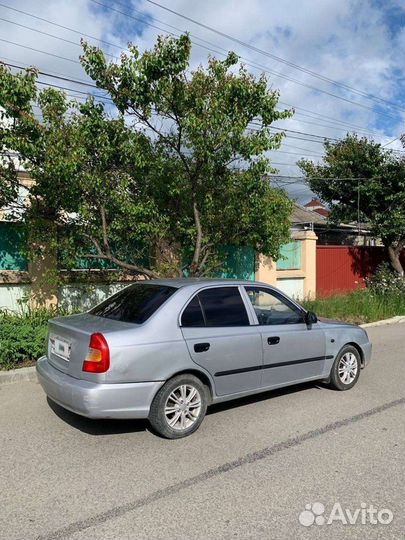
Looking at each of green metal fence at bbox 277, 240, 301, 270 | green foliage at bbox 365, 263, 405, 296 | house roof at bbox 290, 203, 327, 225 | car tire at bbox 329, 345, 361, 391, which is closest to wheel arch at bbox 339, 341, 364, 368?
car tire at bbox 329, 345, 361, 391

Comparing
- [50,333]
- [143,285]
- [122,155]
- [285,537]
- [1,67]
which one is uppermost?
[1,67]

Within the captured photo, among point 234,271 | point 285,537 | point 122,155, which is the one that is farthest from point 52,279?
point 285,537

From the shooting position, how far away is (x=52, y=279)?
8.69 m

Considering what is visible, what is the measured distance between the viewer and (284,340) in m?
5.48

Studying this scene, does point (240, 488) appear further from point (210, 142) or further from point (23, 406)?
point (210, 142)

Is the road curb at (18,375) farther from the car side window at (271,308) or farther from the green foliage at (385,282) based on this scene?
the green foliage at (385,282)

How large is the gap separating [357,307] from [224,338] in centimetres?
903

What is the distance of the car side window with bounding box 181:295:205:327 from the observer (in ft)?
15.9

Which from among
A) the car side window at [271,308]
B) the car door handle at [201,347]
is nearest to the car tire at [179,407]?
the car door handle at [201,347]

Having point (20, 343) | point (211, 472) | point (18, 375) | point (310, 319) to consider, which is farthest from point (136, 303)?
point (20, 343)

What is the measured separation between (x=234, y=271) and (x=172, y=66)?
583 centimetres

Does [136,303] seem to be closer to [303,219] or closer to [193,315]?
[193,315]

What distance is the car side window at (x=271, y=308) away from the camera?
5520 millimetres

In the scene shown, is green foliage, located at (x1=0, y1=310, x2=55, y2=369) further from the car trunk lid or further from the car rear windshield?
the car rear windshield
